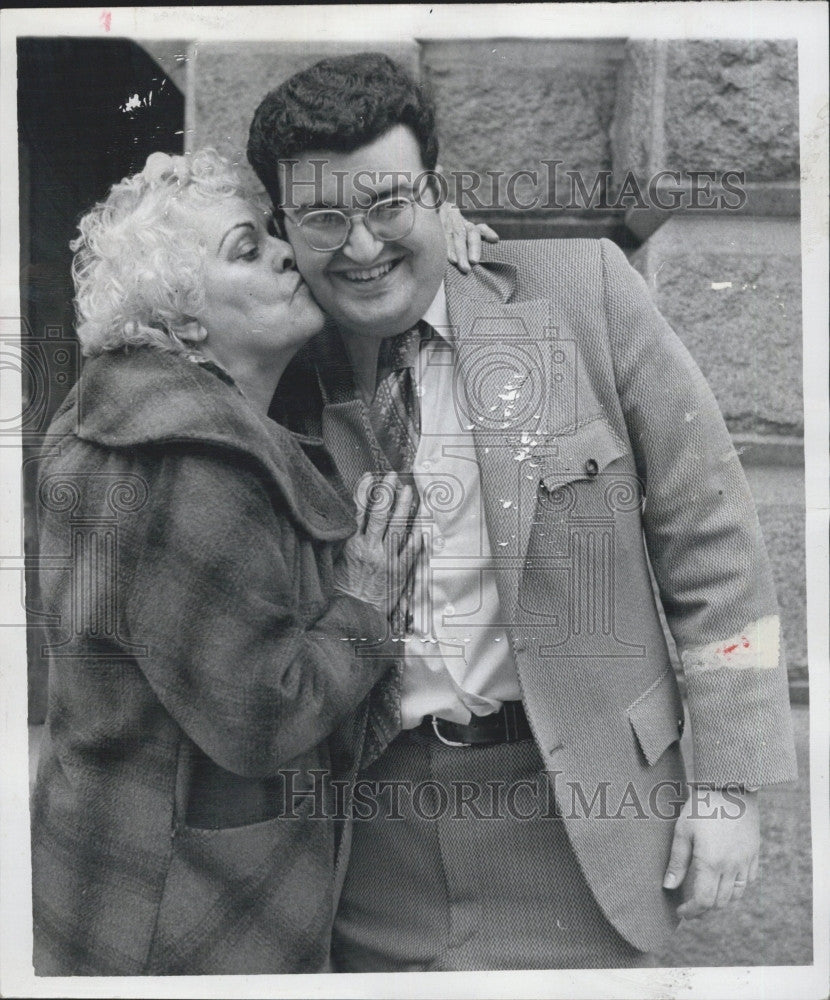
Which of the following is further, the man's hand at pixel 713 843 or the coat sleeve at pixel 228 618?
the man's hand at pixel 713 843

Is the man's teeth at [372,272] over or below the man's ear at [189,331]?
over

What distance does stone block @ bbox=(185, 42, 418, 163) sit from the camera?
74.7 inches

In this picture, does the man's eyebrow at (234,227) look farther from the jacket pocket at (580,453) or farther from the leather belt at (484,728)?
the leather belt at (484,728)

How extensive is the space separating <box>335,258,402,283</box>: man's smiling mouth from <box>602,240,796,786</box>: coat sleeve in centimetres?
36

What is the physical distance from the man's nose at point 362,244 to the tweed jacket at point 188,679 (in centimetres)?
30

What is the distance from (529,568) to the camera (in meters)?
1.82

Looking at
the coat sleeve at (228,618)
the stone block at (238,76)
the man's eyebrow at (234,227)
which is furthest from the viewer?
the stone block at (238,76)

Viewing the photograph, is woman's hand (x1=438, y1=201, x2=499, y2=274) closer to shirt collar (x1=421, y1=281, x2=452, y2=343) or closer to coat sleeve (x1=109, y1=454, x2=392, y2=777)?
shirt collar (x1=421, y1=281, x2=452, y2=343)

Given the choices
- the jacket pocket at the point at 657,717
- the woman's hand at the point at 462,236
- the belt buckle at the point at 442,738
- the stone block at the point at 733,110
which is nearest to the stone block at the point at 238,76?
the woman's hand at the point at 462,236

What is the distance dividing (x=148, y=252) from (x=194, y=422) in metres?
0.31

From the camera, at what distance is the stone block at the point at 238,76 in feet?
6.23

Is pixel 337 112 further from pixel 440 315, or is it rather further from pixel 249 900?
pixel 249 900

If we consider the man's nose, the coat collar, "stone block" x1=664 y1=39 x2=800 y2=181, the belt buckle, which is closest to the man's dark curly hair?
the man's nose

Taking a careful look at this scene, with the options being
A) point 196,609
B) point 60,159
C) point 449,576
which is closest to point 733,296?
point 449,576
